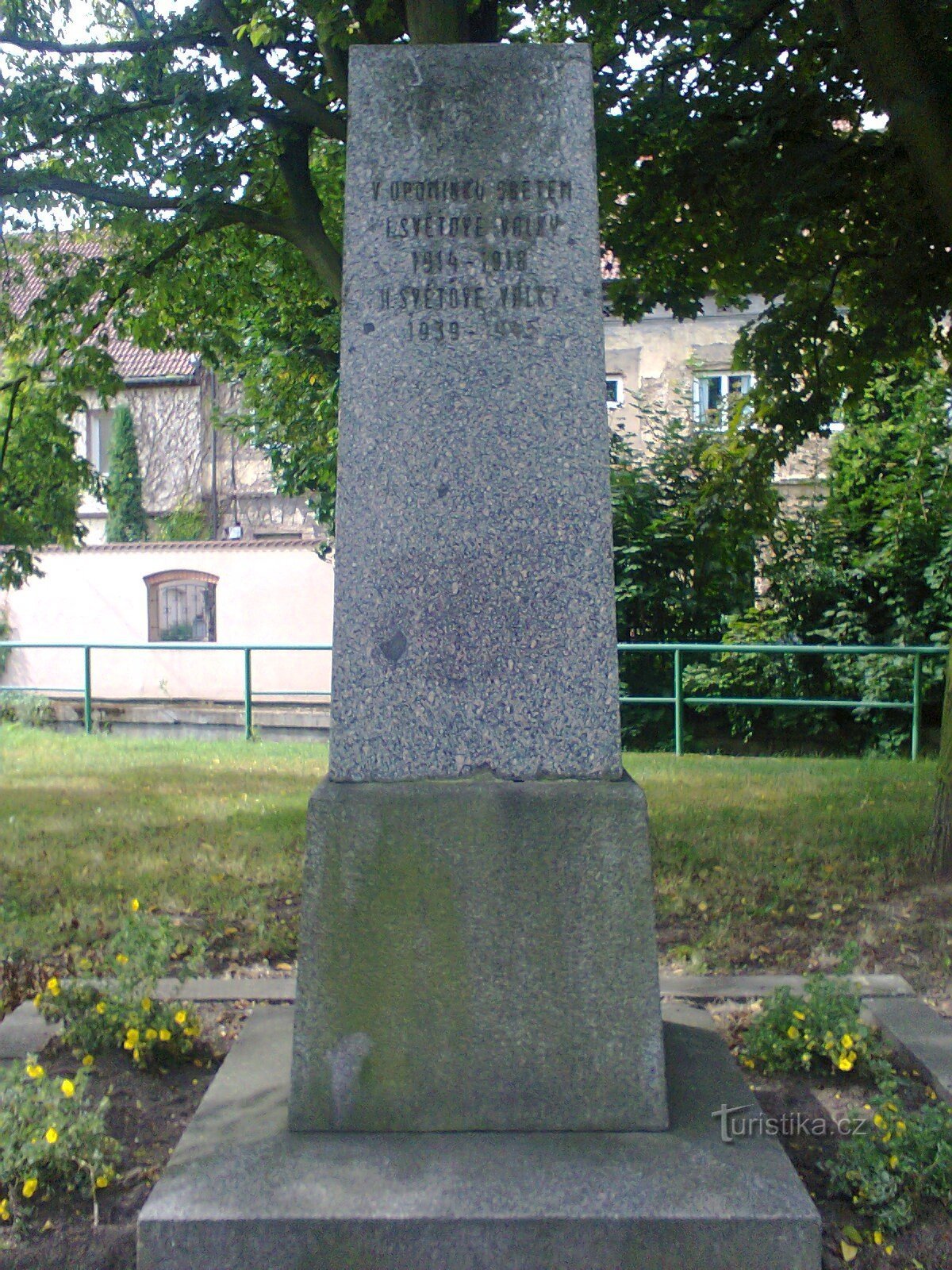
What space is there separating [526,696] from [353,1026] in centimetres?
89

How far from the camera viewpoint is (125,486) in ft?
90.4

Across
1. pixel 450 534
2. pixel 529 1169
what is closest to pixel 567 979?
pixel 529 1169

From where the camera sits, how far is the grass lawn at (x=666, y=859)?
5.26m

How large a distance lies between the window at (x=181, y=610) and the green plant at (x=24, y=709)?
4.96 meters

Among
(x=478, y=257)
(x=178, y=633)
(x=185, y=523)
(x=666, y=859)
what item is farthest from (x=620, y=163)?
(x=185, y=523)

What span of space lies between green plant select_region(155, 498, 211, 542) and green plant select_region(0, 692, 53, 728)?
34.7 ft

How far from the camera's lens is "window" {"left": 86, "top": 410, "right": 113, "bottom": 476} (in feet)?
94.7

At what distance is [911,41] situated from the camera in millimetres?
5934

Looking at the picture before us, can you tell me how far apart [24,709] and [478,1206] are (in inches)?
594

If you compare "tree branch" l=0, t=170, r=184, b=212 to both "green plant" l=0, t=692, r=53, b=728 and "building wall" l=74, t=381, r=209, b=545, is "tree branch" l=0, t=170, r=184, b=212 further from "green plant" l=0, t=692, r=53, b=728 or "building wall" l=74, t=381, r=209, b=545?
"building wall" l=74, t=381, r=209, b=545

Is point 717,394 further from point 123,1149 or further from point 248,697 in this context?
point 123,1149

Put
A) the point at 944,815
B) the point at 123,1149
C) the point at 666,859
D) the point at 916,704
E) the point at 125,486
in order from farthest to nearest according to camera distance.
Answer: the point at 125,486 < the point at 916,704 < the point at 666,859 < the point at 944,815 < the point at 123,1149

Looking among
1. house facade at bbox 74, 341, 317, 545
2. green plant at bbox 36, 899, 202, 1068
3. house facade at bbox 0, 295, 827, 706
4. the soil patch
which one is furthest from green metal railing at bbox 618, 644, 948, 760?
house facade at bbox 74, 341, 317, 545

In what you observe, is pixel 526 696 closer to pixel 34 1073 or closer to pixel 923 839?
pixel 34 1073
